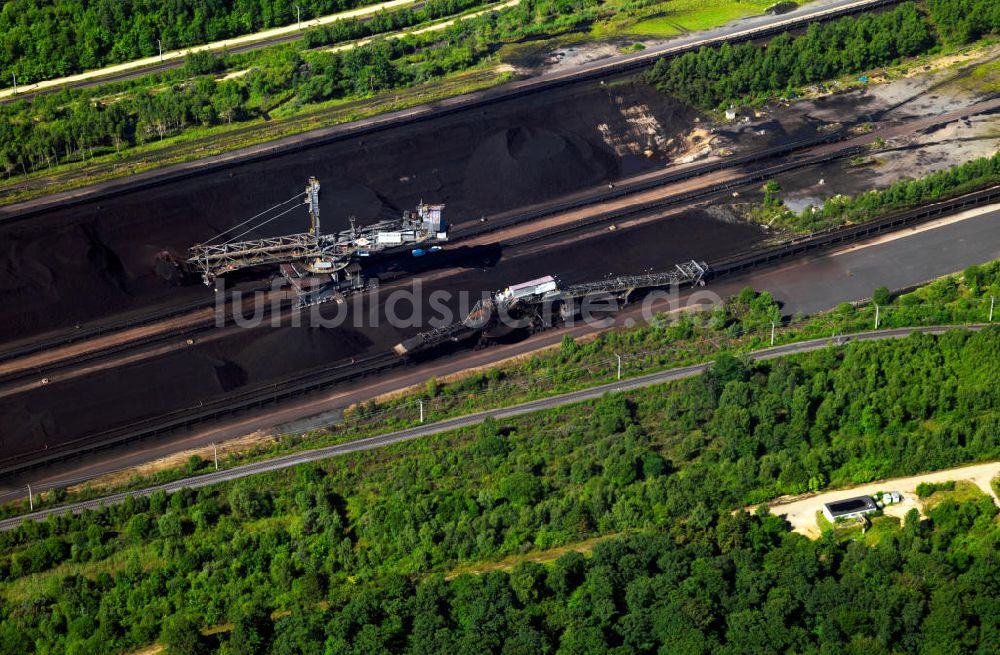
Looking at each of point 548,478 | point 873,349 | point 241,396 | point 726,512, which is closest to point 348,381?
point 241,396

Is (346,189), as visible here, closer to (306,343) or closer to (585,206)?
(306,343)

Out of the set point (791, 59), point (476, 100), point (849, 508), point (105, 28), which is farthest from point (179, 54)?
point (849, 508)

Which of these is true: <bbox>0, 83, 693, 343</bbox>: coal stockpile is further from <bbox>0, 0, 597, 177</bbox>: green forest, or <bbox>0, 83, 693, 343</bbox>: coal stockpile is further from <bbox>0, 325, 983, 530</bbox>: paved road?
<bbox>0, 325, 983, 530</bbox>: paved road

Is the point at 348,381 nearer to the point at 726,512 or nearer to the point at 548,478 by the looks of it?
the point at 548,478

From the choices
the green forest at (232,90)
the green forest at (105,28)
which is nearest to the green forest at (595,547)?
the green forest at (232,90)

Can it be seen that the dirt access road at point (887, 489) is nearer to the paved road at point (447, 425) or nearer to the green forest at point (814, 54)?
the paved road at point (447, 425)

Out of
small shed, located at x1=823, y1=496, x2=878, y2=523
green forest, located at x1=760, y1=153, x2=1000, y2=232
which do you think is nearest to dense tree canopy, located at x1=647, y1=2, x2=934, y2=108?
green forest, located at x1=760, y1=153, x2=1000, y2=232
